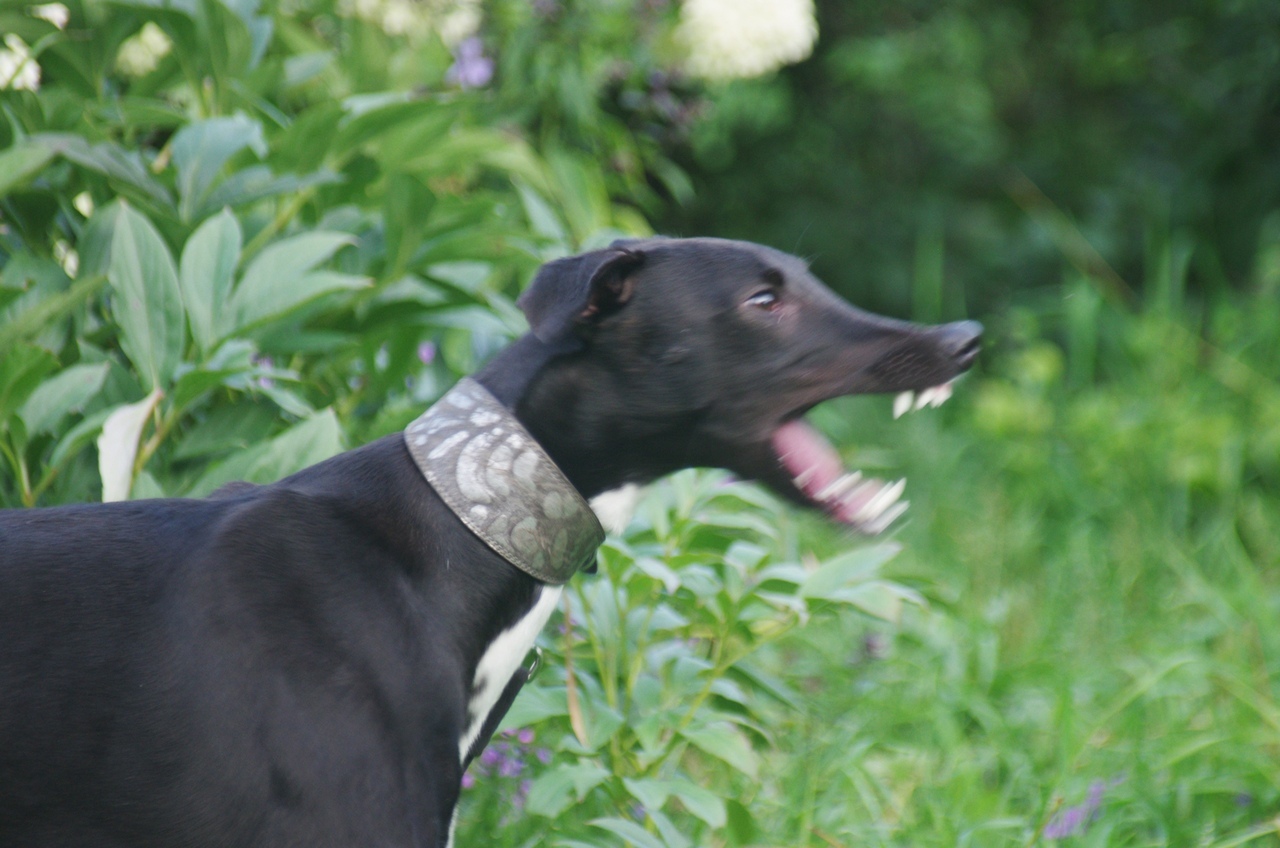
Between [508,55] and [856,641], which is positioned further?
[508,55]

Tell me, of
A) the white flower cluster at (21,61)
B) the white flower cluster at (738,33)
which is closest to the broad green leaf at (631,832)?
the white flower cluster at (21,61)

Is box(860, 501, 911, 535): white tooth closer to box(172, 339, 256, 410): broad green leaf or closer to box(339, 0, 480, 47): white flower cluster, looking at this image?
box(172, 339, 256, 410): broad green leaf

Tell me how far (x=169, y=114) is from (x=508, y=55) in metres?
1.50

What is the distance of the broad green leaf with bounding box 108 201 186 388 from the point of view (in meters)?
2.46

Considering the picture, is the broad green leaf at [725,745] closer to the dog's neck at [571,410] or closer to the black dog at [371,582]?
the black dog at [371,582]

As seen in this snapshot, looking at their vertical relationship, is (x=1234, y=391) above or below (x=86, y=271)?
below

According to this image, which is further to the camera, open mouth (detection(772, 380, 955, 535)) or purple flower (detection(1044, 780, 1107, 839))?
purple flower (detection(1044, 780, 1107, 839))

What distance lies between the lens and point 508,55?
4.20m

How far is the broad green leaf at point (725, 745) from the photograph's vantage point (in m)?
2.29

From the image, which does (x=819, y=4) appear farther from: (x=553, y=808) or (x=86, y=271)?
(x=553, y=808)

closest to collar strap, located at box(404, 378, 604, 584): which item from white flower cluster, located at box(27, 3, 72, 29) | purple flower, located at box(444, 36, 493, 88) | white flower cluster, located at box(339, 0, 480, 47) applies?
white flower cluster, located at box(27, 3, 72, 29)

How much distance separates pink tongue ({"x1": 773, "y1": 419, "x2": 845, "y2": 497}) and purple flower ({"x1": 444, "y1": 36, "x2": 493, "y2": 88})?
8.26 feet

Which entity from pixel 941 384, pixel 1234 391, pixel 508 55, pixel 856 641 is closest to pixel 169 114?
pixel 508 55

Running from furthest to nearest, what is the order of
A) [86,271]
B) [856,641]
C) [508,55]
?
[508,55]
[856,641]
[86,271]
